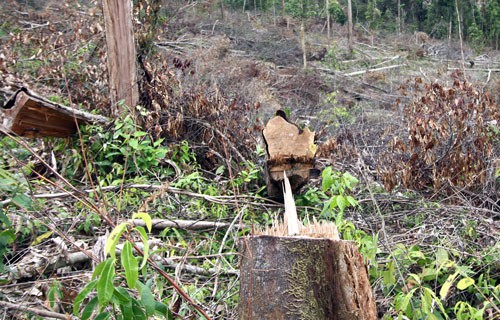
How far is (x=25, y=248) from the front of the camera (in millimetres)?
2996

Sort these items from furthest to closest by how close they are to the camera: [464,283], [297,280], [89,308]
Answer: [464,283], [297,280], [89,308]

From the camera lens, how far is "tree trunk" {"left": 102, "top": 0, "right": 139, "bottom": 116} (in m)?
4.80

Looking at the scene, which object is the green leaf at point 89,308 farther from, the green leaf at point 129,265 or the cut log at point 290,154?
the cut log at point 290,154

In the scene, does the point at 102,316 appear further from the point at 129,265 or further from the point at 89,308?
the point at 129,265

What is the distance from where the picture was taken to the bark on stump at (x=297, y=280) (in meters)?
1.84

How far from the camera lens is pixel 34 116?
3.86 metres

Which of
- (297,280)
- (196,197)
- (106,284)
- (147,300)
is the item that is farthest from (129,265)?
(196,197)

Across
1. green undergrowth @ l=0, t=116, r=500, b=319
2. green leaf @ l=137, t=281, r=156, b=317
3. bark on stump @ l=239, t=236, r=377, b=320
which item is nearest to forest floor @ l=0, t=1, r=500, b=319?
green undergrowth @ l=0, t=116, r=500, b=319

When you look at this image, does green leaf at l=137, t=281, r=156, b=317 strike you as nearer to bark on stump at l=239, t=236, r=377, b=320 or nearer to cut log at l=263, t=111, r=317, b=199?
bark on stump at l=239, t=236, r=377, b=320

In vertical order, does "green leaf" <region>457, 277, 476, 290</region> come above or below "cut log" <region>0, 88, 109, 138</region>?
below

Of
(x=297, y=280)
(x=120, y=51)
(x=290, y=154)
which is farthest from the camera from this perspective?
(x=120, y=51)

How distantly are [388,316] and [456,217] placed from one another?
1494 mm

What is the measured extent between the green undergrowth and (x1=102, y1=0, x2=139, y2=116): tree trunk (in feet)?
1.67

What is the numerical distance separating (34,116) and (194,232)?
64.0 inches
